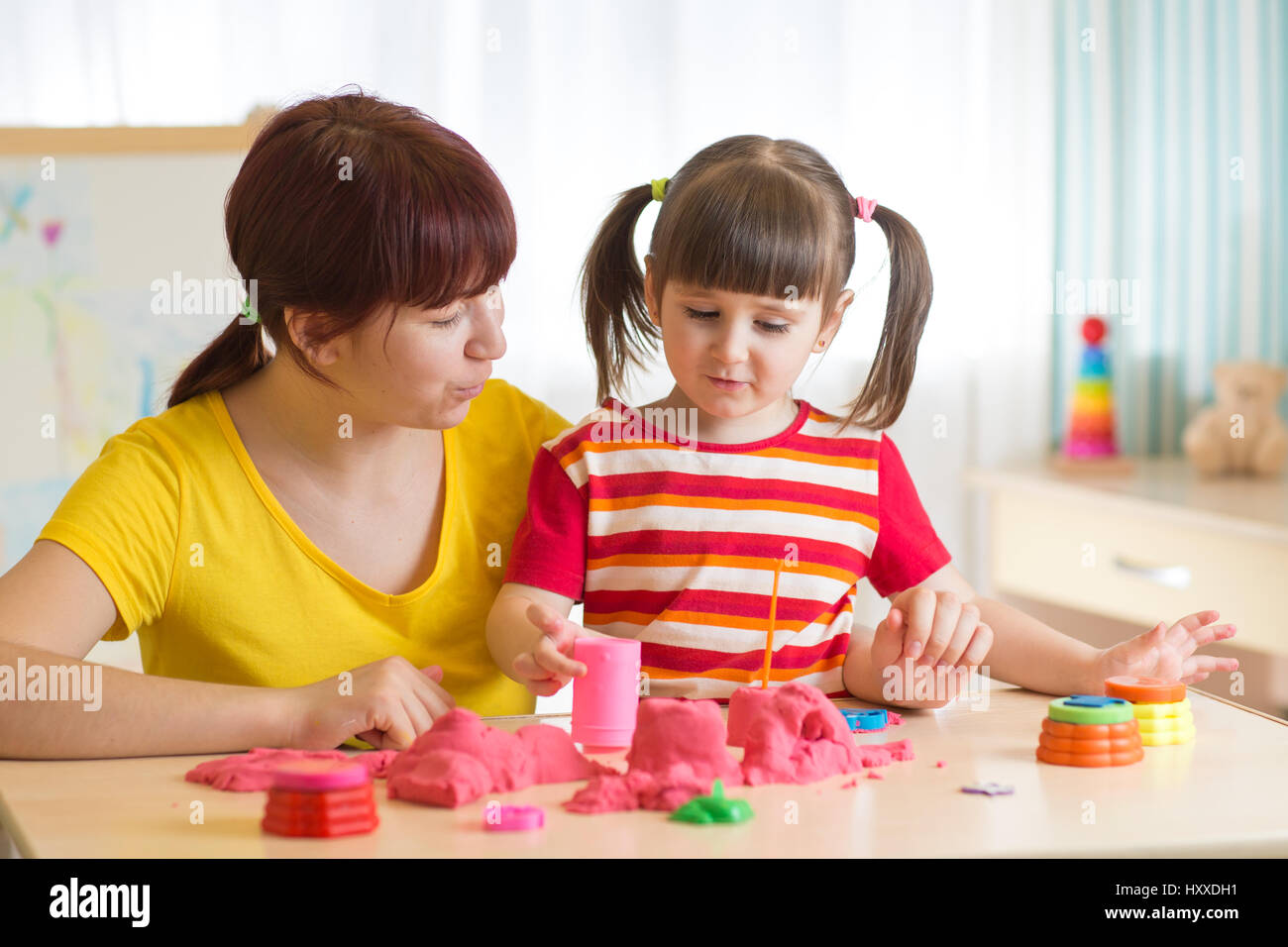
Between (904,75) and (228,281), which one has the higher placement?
(904,75)

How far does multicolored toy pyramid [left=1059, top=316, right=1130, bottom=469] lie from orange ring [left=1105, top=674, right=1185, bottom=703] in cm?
182

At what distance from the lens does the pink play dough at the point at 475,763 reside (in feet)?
2.61

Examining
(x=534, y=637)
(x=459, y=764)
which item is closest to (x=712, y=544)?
(x=534, y=637)

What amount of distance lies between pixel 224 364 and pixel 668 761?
0.60 metres

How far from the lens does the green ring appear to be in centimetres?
89

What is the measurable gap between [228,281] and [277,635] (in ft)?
3.71

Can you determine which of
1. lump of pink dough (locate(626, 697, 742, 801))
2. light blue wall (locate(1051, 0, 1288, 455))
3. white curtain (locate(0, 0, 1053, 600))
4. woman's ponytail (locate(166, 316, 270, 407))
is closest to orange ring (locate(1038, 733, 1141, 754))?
lump of pink dough (locate(626, 697, 742, 801))

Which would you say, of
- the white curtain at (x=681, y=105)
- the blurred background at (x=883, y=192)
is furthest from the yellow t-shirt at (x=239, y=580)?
the white curtain at (x=681, y=105)

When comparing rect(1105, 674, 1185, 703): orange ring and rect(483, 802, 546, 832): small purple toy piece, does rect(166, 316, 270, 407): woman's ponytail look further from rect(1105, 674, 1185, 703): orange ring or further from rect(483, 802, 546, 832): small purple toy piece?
rect(1105, 674, 1185, 703): orange ring

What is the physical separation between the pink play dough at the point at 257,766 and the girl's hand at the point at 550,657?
4.0 inches

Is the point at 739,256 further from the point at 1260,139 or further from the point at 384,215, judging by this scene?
the point at 1260,139

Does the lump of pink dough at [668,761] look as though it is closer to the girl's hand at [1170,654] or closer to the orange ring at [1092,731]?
the orange ring at [1092,731]
